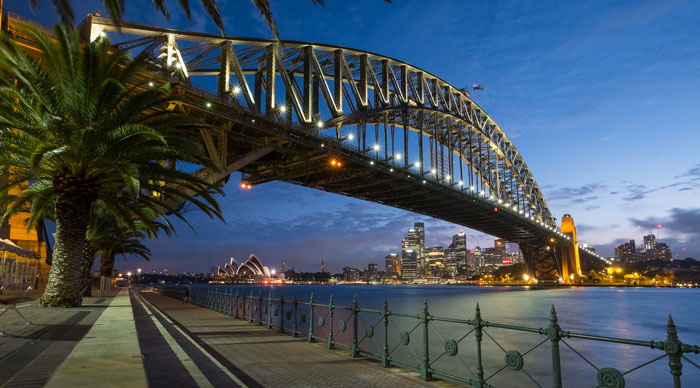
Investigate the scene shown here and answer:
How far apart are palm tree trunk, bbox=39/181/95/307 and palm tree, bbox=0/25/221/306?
1.2 inches

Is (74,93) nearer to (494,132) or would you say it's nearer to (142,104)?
(142,104)

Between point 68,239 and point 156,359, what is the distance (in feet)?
30.7

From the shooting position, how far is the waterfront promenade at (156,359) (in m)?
5.91

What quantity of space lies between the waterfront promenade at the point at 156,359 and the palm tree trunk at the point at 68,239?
105cm

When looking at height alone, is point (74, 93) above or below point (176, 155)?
above

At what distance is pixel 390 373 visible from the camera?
31.3 ft

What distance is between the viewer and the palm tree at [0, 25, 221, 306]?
13.1 m

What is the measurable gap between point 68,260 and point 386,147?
39079mm

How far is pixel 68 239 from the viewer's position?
15.8 m

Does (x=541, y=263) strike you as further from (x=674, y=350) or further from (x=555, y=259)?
(x=674, y=350)

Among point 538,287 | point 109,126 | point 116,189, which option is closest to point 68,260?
point 116,189

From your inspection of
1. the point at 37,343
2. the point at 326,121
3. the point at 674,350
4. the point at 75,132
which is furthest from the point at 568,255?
the point at 37,343

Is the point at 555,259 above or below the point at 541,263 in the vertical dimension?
above

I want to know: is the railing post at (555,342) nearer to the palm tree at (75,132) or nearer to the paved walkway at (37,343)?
the paved walkway at (37,343)
